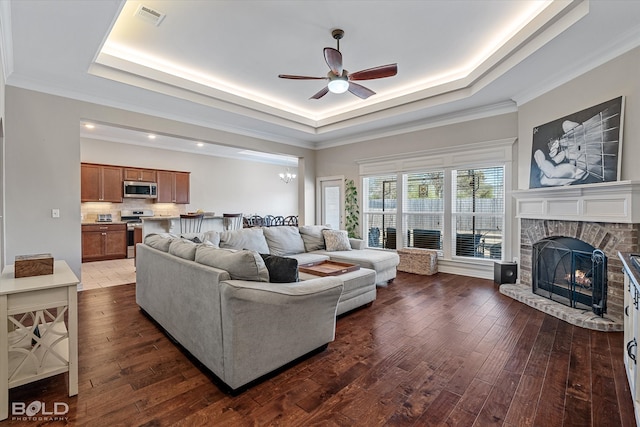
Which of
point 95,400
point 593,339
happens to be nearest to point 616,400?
point 593,339

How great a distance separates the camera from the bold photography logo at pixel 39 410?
5.73ft

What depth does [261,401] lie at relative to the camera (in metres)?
1.91

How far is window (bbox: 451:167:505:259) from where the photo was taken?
4.95 meters

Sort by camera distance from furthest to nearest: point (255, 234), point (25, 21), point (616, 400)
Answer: point (255, 234), point (25, 21), point (616, 400)

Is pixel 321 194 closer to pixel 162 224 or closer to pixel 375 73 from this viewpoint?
pixel 162 224

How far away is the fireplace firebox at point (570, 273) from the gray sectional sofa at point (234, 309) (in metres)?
2.87

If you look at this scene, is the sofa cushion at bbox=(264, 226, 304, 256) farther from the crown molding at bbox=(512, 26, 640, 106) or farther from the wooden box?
the crown molding at bbox=(512, 26, 640, 106)

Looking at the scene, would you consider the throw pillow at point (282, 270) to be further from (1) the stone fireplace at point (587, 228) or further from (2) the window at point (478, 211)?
(2) the window at point (478, 211)

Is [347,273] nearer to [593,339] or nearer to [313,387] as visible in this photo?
[313,387]

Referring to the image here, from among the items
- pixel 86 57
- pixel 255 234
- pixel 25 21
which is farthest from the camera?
pixel 255 234

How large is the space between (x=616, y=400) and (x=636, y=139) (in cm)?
249

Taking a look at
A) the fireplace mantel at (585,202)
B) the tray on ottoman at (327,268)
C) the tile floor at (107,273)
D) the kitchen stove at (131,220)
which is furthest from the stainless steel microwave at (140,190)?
the fireplace mantel at (585,202)

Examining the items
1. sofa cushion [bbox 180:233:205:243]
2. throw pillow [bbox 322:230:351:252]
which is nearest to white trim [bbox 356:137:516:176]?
throw pillow [bbox 322:230:351:252]

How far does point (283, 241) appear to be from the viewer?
486 centimetres
